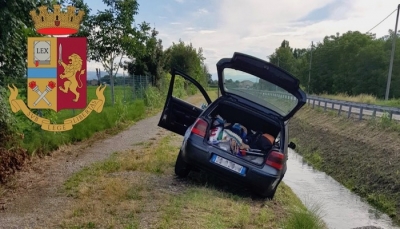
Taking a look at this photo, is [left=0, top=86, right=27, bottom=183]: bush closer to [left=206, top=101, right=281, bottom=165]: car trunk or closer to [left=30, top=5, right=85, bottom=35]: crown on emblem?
[left=30, top=5, right=85, bottom=35]: crown on emblem

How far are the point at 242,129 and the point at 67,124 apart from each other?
191 inches

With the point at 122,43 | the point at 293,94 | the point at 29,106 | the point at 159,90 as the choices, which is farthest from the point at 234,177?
the point at 159,90

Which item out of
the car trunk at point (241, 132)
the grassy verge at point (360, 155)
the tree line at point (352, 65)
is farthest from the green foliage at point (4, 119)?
the tree line at point (352, 65)

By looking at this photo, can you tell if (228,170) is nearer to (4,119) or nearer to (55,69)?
(4,119)

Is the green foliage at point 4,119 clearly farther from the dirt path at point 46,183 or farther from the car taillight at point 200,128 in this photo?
the car taillight at point 200,128

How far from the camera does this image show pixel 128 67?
81.7 feet

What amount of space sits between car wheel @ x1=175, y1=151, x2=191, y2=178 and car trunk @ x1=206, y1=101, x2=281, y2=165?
0.72 metres

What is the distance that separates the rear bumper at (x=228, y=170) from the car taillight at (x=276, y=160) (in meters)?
0.07

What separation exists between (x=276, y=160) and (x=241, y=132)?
1145 millimetres

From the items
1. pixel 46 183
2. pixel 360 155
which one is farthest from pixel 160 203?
pixel 360 155

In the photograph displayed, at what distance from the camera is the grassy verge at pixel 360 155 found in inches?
341

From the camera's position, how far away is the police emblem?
7.16m

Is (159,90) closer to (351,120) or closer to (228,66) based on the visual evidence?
(351,120)

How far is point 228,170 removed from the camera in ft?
18.5
